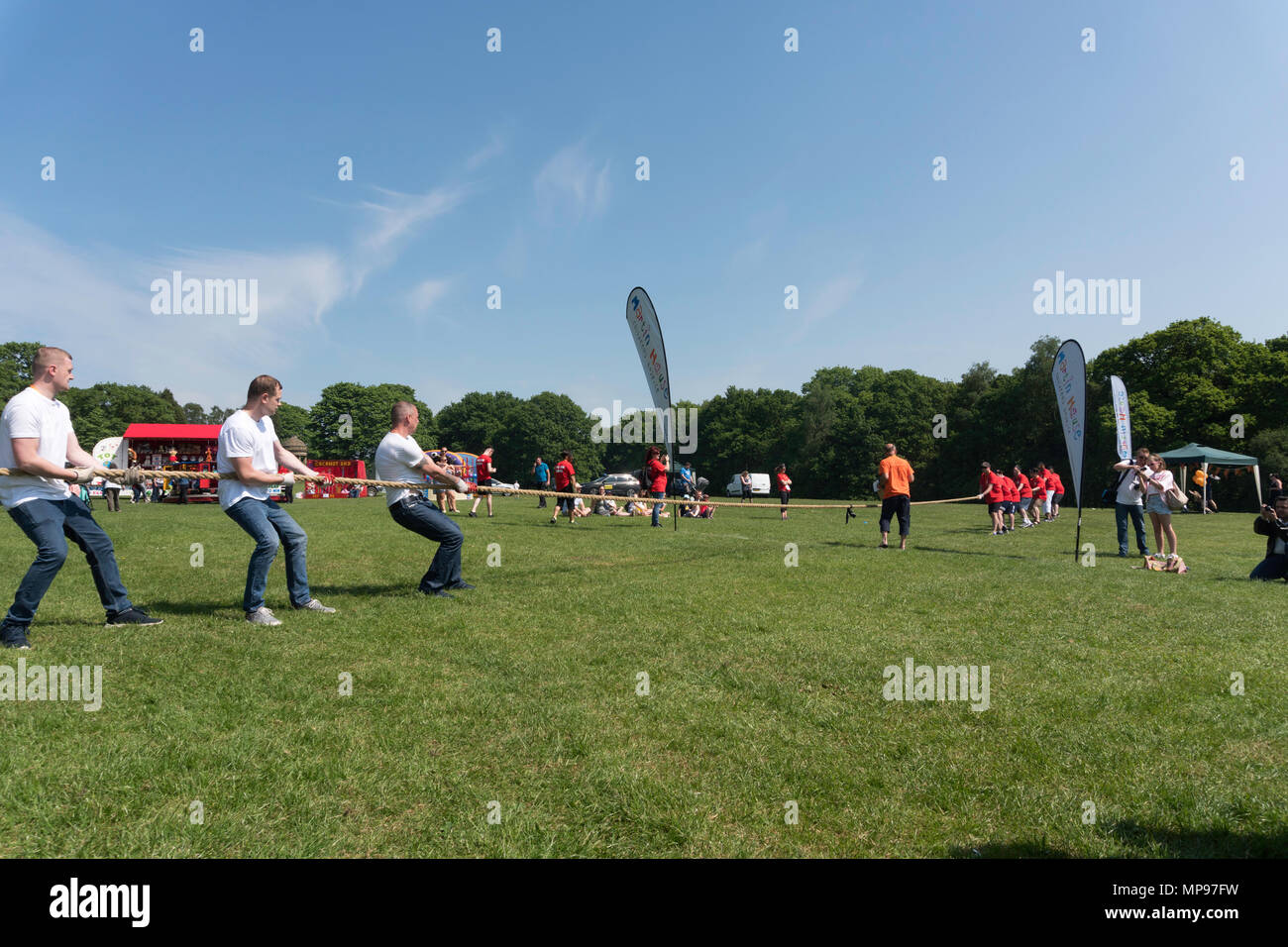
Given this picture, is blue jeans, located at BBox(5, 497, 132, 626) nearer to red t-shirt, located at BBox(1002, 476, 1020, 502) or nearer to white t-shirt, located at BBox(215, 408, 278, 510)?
white t-shirt, located at BBox(215, 408, 278, 510)

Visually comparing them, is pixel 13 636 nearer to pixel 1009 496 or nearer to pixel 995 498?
pixel 995 498

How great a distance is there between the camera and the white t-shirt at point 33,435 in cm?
561

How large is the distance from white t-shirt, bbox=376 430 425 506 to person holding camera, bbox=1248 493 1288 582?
38.8ft

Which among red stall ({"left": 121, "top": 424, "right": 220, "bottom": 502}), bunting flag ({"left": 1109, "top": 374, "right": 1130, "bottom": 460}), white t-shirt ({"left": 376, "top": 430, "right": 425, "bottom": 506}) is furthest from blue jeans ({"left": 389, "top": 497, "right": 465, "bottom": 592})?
red stall ({"left": 121, "top": 424, "right": 220, "bottom": 502})

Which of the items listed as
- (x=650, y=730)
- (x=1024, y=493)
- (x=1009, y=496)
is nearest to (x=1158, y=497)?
(x=1009, y=496)

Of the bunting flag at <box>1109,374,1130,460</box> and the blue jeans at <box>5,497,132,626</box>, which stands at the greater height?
the bunting flag at <box>1109,374,1130,460</box>

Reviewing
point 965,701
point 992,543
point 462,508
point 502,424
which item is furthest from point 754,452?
point 965,701

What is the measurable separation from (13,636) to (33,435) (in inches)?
64.5

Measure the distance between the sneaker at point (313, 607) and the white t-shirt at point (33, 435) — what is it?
2.24 m

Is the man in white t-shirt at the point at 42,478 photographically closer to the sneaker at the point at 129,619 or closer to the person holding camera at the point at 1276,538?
the sneaker at the point at 129,619

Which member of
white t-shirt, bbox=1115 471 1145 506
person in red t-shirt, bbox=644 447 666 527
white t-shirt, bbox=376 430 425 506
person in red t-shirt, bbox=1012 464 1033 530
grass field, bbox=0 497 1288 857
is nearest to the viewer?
grass field, bbox=0 497 1288 857

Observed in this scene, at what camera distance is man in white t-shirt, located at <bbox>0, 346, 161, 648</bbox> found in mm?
5625

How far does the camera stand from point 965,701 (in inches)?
182

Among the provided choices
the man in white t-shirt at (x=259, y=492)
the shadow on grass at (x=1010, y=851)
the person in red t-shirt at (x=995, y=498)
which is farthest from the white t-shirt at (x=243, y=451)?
the person in red t-shirt at (x=995, y=498)
